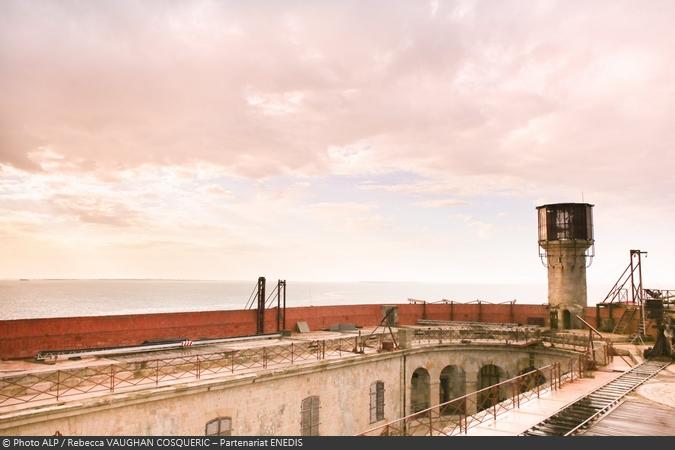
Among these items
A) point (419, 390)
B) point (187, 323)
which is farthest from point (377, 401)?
point (187, 323)

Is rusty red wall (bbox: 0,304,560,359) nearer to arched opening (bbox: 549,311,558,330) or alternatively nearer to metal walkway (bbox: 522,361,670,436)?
arched opening (bbox: 549,311,558,330)

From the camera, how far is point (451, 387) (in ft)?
109

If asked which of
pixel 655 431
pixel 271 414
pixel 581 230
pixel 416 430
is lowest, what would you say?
pixel 416 430

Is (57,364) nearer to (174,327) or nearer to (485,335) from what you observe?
(174,327)

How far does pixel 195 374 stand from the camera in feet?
67.8

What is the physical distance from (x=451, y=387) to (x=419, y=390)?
2.92 meters

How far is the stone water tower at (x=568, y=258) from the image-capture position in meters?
39.7

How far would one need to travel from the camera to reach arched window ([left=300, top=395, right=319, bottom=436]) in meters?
23.3

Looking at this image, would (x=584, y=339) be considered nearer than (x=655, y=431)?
No

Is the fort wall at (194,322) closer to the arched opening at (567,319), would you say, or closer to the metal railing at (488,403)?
the arched opening at (567,319)

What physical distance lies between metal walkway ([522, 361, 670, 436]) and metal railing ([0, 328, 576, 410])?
11541 mm

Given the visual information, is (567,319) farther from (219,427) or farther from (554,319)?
(219,427)
